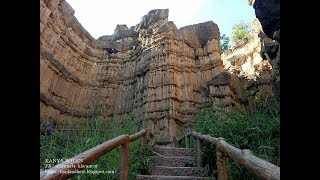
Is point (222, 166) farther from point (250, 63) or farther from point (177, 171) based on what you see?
point (250, 63)

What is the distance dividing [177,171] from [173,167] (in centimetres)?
14

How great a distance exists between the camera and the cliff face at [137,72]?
15.6 metres

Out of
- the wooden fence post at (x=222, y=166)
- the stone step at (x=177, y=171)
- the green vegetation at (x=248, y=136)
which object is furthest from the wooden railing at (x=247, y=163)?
the stone step at (x=177, y=171)

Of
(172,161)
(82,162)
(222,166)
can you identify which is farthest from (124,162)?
(172,161)

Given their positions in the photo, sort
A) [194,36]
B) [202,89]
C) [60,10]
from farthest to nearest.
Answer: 1. [194,36]
2. [60,10]
3. [202,89]

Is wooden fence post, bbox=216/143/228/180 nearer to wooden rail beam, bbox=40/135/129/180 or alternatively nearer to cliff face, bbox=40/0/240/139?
wooden rail beam, bbox=40/135/129/180

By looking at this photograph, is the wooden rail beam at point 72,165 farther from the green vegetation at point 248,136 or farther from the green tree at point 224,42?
the green tree at point 224,42

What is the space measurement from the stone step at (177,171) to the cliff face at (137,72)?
355 inches

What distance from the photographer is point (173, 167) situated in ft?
17.9

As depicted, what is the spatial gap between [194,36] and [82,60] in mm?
8107
